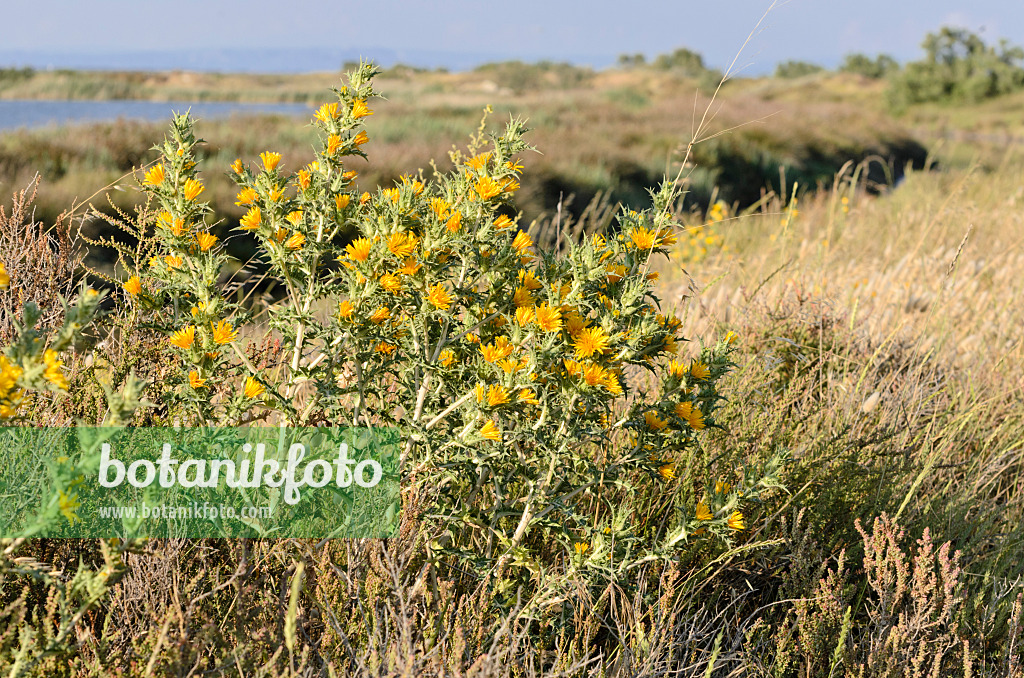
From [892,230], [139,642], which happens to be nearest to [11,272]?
[139,642]

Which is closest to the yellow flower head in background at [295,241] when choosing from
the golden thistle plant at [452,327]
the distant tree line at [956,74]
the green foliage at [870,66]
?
the golden thistle plant at [452,327]

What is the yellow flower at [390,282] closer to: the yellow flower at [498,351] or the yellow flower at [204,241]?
the yellow flower at [498,351]

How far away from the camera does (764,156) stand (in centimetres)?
1315

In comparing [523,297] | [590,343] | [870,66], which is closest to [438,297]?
[523,297]

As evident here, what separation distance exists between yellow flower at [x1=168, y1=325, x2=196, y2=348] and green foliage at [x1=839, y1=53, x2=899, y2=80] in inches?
1931

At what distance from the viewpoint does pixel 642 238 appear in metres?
1.43

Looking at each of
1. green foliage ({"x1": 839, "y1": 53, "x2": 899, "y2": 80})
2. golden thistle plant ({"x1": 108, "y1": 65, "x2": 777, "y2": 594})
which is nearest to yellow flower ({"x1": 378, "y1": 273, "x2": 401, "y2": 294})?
golden thistle plant ({"x1": 108, "y1": 65, "x2": 777, "y2": 594})

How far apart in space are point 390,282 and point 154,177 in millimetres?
537

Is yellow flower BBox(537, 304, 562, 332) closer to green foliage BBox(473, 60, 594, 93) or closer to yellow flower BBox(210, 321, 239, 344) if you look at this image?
yellow flower BBox(210, 321, 239, 344)

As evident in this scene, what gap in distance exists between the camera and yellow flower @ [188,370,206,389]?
1.28m

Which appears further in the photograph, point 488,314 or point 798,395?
point 798,395

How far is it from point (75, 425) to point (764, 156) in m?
13.5

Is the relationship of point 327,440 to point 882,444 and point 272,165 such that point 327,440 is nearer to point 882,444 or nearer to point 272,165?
point 272,165

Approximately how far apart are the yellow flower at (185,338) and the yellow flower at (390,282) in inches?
14.2
